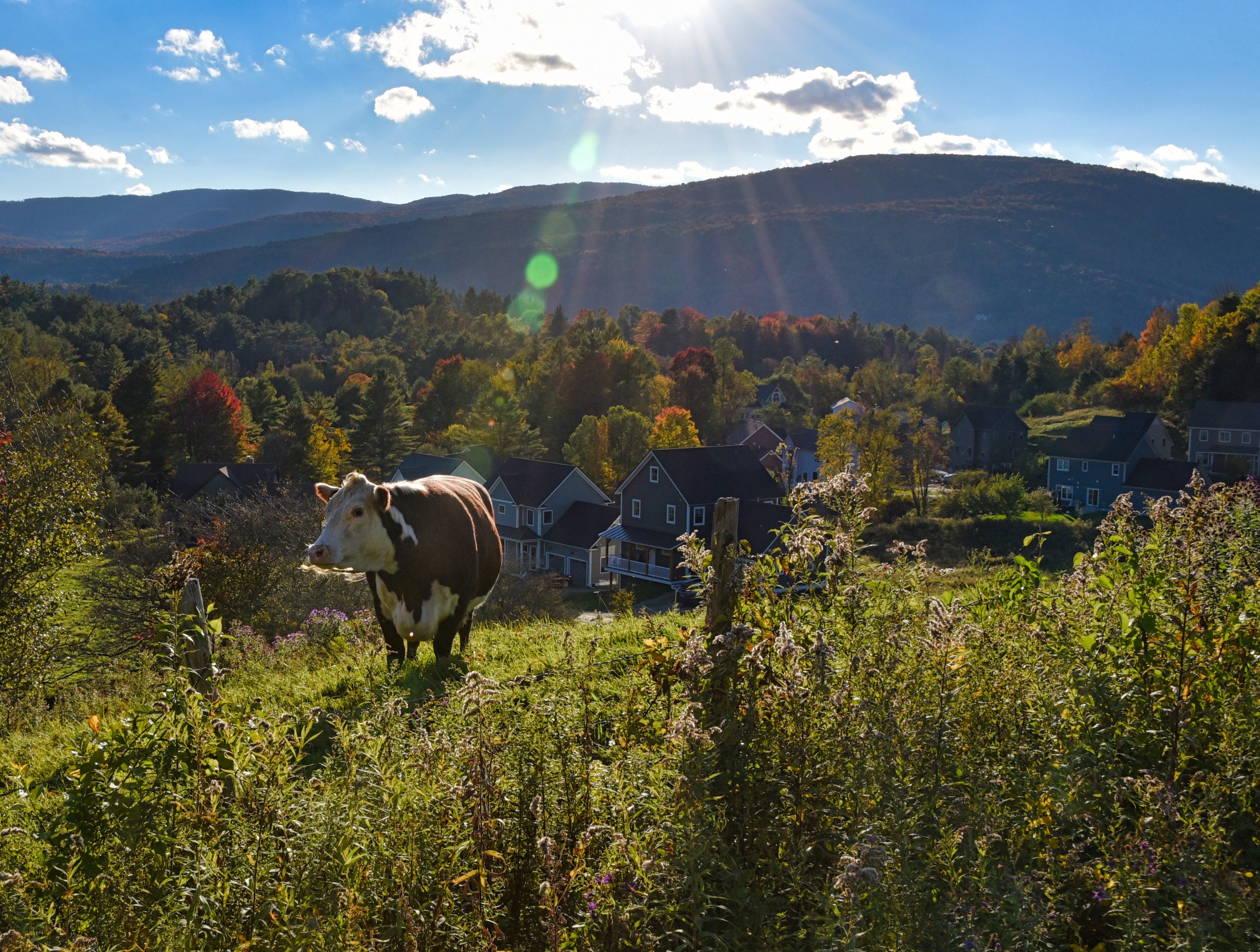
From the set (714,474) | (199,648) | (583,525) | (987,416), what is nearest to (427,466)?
(583,525)

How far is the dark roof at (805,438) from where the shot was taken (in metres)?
69.6

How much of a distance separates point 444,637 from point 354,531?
1.57m

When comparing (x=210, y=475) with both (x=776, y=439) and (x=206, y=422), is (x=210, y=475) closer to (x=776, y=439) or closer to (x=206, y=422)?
(x=206, y=422)

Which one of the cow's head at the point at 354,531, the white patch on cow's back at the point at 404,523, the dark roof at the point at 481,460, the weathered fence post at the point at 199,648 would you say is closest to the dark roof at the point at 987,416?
the dark roof at the point at 481,460

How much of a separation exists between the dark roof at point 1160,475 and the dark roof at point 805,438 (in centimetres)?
2289

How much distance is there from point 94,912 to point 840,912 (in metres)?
2.90

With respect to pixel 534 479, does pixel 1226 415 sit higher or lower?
higher

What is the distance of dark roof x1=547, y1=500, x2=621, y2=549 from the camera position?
4497cm

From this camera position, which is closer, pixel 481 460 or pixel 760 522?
pixel 760 522

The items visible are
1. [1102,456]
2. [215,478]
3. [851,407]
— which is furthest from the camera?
[851,407]

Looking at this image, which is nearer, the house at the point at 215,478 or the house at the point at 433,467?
the house at the point at 215,478

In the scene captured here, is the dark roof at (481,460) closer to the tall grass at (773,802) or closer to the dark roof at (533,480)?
the dark roof at (533,480)

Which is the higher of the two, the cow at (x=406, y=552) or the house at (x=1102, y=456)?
the cow at (x=406, y=552)

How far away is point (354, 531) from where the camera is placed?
7840 mm
